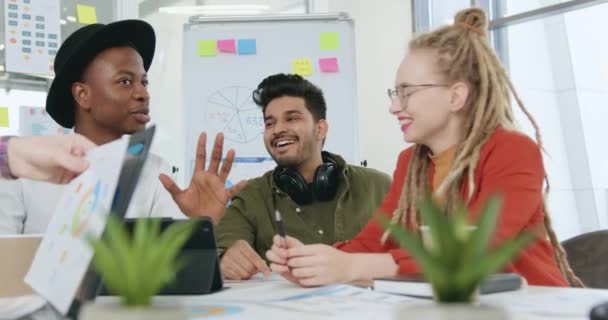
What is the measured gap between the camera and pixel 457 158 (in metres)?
1.39

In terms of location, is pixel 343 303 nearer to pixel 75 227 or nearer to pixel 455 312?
pixel 75 227

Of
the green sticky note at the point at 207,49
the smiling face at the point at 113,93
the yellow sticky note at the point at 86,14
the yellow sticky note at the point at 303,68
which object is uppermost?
the yellow sticky note at the point at 86,14

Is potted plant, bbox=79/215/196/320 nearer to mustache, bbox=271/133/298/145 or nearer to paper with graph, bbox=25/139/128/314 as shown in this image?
paper with graph, bbox=25/139/128/314

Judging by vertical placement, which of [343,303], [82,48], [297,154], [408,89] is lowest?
[343,303]

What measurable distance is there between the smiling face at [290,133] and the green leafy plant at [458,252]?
1865mm

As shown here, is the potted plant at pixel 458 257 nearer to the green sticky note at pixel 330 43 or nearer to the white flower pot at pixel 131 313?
the white flower pot at pixel 131 313

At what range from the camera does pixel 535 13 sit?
3.72 metres

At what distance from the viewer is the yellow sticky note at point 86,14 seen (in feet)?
10.2

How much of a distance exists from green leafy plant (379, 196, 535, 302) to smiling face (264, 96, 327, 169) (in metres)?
1.87

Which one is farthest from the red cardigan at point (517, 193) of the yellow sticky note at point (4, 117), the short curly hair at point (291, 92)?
the yellow sticky note at point (4, 117)

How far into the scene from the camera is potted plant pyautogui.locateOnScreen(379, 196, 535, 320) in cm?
33

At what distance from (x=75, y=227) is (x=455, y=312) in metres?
0.44

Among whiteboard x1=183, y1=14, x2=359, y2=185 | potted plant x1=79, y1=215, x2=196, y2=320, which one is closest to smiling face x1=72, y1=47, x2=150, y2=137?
whiteboard x1=183, y1=14, x2=359, y2=185

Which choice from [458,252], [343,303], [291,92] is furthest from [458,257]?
[291,92]
